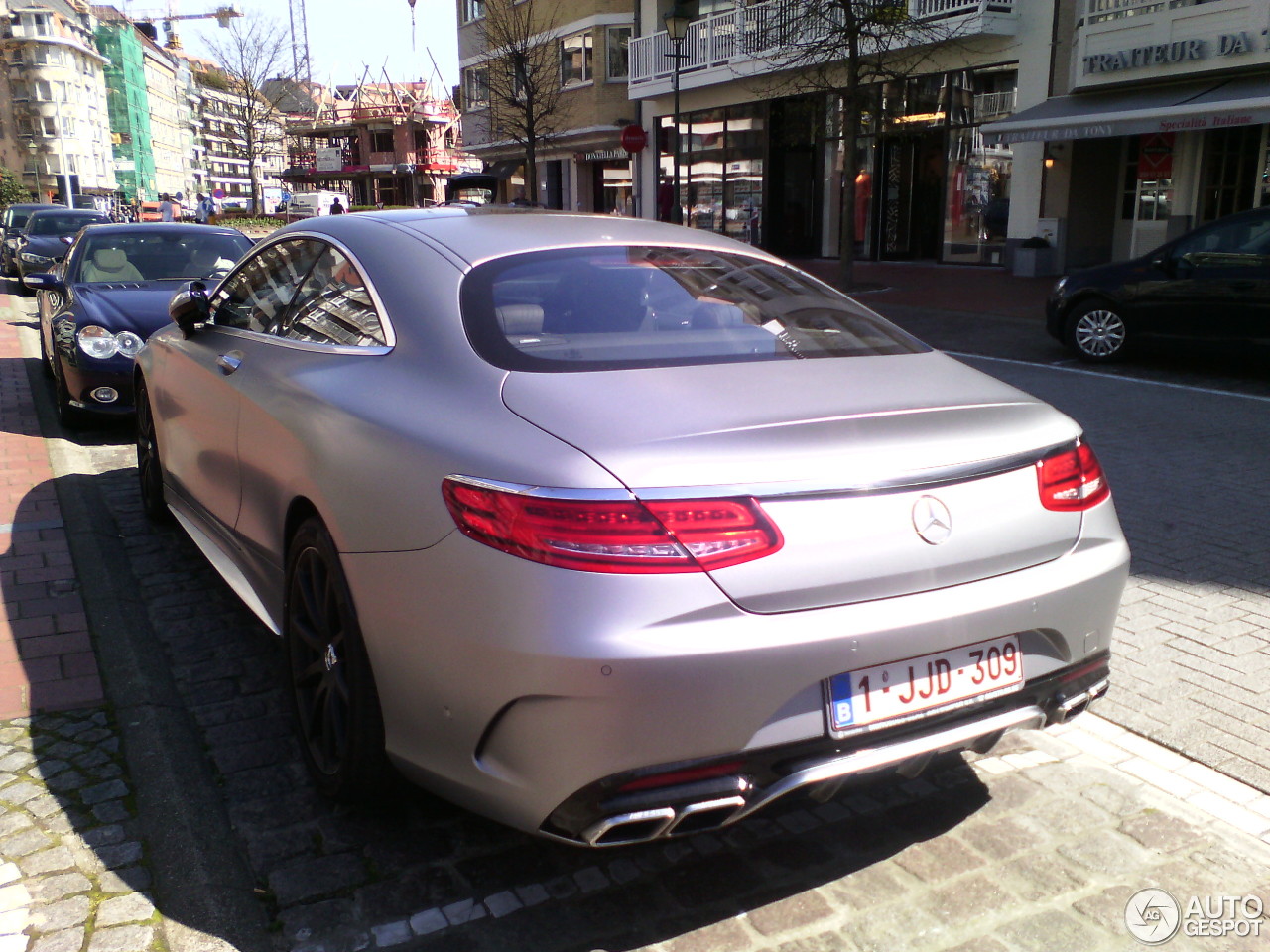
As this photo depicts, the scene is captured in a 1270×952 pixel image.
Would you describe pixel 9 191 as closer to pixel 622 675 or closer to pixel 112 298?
pixel 112 298

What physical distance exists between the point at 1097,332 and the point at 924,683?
33.8ft

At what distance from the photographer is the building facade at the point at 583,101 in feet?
121

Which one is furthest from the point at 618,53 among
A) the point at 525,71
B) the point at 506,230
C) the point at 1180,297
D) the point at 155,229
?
the point at 506,230

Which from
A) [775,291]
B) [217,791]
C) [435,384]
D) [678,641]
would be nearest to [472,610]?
[678,641]

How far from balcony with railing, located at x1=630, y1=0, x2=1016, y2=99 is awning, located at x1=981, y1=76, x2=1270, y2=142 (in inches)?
78.9

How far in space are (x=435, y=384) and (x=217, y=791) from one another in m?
1.37

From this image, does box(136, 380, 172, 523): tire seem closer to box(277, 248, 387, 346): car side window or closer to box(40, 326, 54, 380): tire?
box(277, 248, 387, 346): car side window

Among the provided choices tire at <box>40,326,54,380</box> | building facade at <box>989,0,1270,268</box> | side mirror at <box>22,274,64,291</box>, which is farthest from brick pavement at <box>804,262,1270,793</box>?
tire at <box>40,326,54,380</box>

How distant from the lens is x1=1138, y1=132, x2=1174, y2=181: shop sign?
67.9 feet

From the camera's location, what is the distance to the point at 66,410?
8148 millimetres

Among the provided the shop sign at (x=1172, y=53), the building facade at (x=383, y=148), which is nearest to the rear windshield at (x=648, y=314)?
the shop sign at (x=1172, y=53)

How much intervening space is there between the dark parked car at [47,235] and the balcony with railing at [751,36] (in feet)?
43.2

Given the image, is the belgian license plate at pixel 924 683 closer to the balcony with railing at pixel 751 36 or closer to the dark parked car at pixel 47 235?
the balcony with railing at pixel 751 36

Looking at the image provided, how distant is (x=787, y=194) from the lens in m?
29.7
